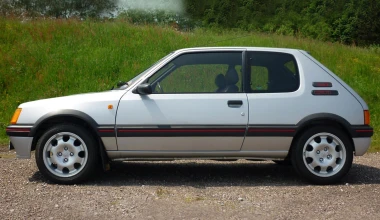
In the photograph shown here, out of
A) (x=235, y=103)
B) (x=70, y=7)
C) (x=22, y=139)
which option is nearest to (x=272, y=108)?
(x=235, y=103)

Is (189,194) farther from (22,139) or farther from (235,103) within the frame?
(22,139)

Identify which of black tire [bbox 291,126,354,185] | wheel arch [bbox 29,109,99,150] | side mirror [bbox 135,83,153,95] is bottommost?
black tire [bbox 291,126,354,185]

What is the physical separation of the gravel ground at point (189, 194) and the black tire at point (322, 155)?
16 cm

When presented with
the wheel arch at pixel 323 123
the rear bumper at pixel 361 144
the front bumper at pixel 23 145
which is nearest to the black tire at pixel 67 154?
the front bumper at pixel 23 145

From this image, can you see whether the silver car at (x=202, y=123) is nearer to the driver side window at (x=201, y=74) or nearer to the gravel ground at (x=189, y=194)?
the driver side window at (x=201, y=74)

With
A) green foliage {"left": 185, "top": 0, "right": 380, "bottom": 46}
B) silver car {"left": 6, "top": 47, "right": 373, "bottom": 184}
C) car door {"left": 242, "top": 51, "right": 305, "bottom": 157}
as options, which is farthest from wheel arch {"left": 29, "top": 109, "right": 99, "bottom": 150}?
green foliage {"left": 185, "top": 0, "right": 380, "bottom": 46}

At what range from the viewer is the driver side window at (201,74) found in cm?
709

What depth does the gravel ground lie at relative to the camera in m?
5.66

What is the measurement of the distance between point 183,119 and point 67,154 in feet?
4.78

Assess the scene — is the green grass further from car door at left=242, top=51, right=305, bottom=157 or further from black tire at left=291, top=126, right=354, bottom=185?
car door at left=242, top=51, right=305, bottom=157

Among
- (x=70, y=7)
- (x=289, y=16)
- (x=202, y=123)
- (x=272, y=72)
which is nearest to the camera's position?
(x=202, y=123)

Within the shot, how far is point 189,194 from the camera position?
21.3 feet

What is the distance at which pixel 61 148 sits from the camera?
22.9ft

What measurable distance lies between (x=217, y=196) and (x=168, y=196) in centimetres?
54
